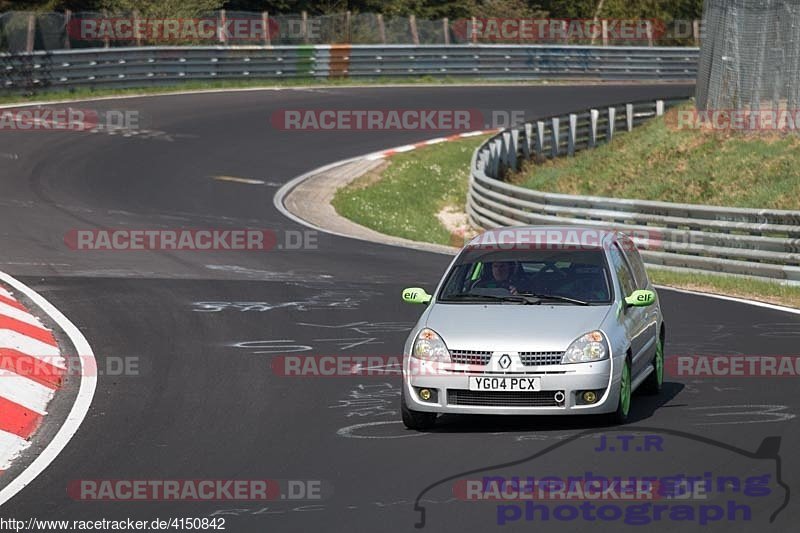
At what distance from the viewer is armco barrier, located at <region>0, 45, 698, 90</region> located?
38500 mm

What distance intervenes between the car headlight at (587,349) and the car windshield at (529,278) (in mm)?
699

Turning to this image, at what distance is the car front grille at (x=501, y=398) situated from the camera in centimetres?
1009

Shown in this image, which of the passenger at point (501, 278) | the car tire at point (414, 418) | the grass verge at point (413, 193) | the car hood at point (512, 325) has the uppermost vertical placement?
the passenger at point (501, 278)

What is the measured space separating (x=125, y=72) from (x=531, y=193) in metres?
19.2

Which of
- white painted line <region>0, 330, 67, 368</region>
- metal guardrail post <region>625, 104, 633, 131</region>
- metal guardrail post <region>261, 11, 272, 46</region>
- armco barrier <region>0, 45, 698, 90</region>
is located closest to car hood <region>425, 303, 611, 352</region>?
white painted line <region>0, 330, 67, 368</region>

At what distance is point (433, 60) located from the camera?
160 feet

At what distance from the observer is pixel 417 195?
102 feet

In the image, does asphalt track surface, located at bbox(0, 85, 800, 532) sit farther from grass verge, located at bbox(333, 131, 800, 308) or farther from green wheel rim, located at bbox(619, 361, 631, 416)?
grass verge, located at bbox(333, 131, 800, 308)

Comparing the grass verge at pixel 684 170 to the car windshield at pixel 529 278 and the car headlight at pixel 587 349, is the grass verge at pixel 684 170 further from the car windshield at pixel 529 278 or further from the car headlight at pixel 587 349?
the car headlight at pixel 587 349

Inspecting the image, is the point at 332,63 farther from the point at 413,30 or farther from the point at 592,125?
the point at 592,125

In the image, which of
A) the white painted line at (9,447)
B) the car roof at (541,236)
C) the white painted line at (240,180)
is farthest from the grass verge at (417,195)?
the white painted line at (9,447)

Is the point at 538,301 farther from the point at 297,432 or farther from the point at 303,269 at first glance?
the point at 303,269

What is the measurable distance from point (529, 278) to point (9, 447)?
168 inches

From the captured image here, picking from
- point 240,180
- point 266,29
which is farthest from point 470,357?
point 266,29
